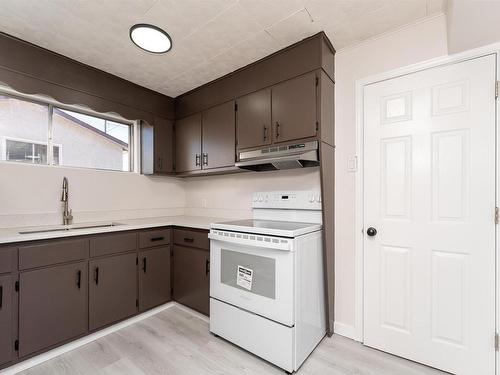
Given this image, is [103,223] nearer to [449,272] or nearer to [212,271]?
[212,271]

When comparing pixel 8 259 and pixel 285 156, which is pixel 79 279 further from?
pixel 285 156

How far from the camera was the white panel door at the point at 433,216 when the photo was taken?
158 cm

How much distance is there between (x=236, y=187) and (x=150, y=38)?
1.65 metres

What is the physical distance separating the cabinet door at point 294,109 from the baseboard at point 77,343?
1.98 metres

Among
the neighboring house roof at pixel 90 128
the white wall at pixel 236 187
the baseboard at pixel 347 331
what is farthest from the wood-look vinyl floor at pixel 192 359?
the neighboring house roof at pixel 90 128

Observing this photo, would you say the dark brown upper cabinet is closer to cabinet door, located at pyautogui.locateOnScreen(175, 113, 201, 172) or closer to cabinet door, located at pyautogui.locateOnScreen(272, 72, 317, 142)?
cabinet door, located at pyautogui.locateOnScreen(175, 113, 201, 172)

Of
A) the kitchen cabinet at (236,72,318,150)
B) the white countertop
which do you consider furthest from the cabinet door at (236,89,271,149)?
the white countertop

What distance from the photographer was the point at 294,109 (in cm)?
208

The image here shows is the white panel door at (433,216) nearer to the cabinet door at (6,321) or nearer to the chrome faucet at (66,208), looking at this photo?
the cabinet door at (6,321)

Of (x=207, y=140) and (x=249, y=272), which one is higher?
(x=207, y=140)

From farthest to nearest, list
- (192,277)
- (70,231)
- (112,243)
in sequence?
(192,277)
(112,243)
(70,231)

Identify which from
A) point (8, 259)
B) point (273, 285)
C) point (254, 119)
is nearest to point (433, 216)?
point (273, 285)

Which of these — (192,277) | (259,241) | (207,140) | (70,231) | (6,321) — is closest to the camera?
(6,321)

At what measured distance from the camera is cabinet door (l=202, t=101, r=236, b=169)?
2.56 m
